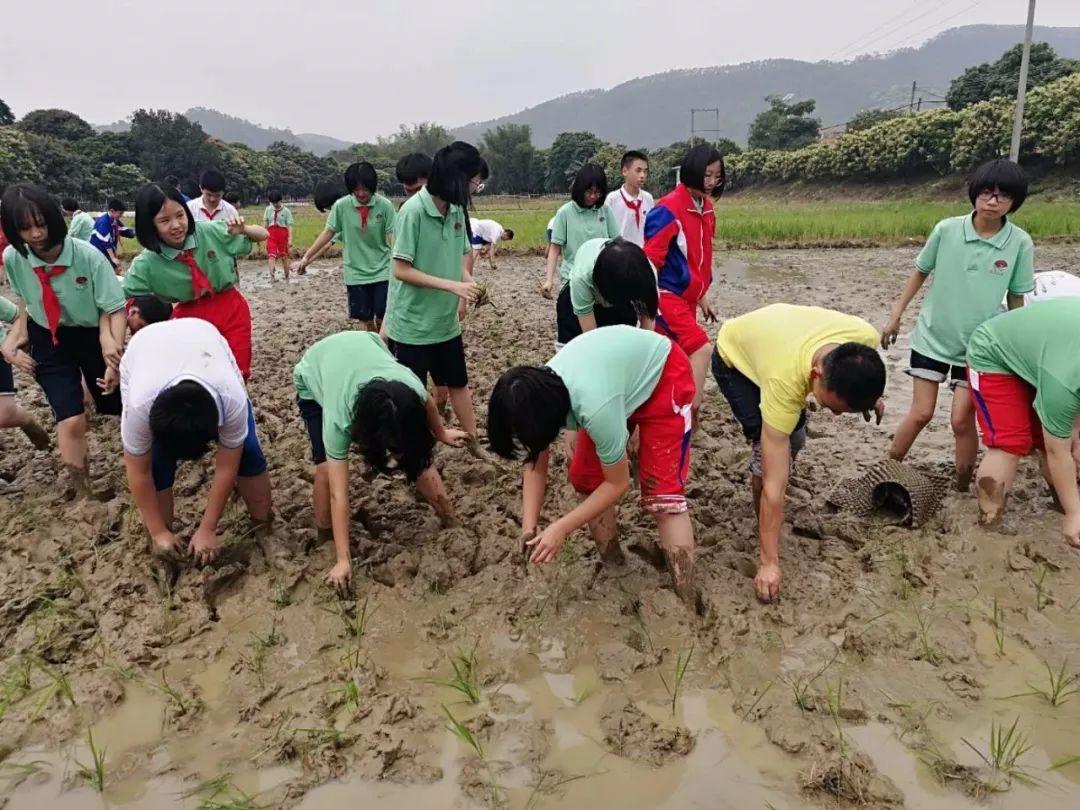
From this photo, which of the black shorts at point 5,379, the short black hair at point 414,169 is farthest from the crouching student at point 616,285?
the black shorts at point 5,379

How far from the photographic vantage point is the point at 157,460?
2.98 meters

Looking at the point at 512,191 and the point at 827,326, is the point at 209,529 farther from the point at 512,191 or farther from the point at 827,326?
the point at 512,191

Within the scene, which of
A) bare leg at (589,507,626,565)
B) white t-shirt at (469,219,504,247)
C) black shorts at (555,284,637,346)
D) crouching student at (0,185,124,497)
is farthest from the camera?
white t-shirt at (469,219,504,247)

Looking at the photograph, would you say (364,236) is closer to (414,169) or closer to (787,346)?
(414,169)

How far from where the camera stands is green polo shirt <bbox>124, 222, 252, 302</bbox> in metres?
3.31

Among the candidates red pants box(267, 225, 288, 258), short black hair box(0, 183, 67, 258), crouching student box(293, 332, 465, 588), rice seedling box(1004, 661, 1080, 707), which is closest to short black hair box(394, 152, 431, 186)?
crouching student box(293, 332, 465, 588)

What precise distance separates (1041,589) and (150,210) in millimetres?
3849

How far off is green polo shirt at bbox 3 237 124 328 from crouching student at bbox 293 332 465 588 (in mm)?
1175

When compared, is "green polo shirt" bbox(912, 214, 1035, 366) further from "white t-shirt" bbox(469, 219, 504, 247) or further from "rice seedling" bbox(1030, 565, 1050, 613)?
"white t-shirt" bbox(469, 219, 504, 247)

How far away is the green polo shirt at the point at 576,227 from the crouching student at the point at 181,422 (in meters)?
2.29

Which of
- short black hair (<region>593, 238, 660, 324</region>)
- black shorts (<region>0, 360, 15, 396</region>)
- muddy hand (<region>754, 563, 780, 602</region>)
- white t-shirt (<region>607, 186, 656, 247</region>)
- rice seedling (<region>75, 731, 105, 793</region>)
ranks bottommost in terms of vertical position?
rice seedling (<region>75, 731, 105, 793</region>)

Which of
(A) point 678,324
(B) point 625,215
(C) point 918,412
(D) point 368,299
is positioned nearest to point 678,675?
(A) point 678,324

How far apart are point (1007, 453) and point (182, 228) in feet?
11.7

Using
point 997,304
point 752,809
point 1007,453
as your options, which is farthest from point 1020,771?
point 997,304
